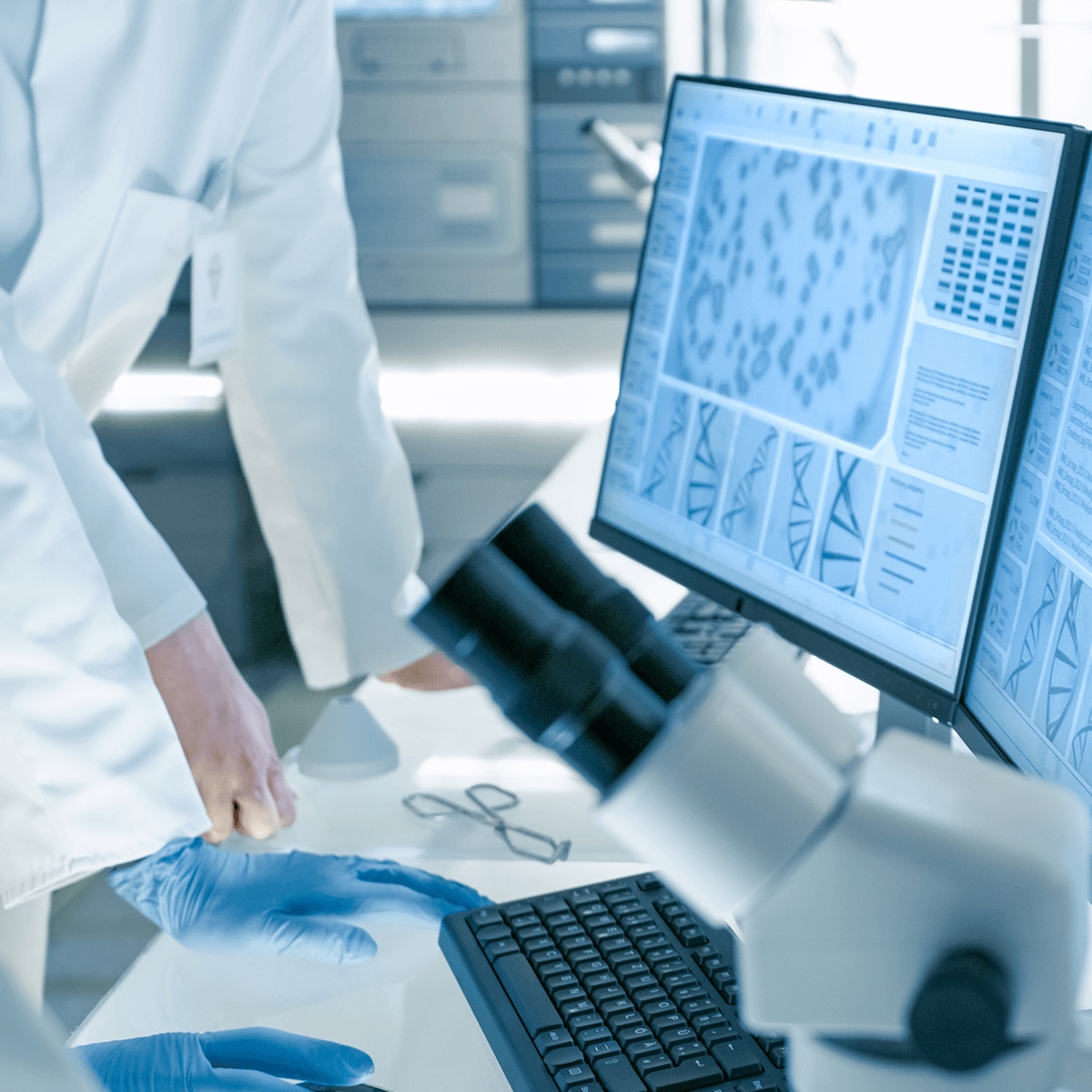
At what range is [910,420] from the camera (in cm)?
71

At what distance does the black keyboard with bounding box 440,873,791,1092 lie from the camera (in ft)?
1.89

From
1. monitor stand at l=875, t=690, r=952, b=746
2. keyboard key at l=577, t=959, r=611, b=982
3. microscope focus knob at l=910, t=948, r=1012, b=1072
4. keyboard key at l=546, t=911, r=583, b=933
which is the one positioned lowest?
keyboard key at l=546, t=911, r=583, b=933

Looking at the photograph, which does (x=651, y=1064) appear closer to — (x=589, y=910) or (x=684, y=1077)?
(x=684, y=1077)

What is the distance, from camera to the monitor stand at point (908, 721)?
0.81m

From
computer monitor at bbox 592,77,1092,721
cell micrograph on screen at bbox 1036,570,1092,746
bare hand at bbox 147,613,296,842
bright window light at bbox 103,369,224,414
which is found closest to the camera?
cell micrograph on screen at bbox 1036,570,1092,746

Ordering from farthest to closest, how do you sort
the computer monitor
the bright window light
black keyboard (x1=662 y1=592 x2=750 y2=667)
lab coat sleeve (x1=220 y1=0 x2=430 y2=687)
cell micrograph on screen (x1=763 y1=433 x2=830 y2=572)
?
the bright window light → lab coat sleeve (x1=220 y1=0 x2=430 y2=687) → black keyboard (x1=662 y1=592 x2=750 y2=667) → cell micrograph on screen (x1=763 y1=433 x2=830 y2=572) → the computer monitor

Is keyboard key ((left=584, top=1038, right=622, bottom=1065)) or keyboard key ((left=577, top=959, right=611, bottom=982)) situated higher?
keyboard key ((left=584, top=1038, right=622, bottom=1065))

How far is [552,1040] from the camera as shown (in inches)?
23.7

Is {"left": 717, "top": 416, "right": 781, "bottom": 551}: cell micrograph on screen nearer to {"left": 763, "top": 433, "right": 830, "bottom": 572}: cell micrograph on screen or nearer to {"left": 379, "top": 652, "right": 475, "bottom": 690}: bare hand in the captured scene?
{"left": 763, "top": 433, "right": 830, "bottom": 572}: cell micrograph on screen

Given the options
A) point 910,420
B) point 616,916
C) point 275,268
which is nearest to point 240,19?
point 275,268

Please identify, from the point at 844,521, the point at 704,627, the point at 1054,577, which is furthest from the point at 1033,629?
the point at 704,627

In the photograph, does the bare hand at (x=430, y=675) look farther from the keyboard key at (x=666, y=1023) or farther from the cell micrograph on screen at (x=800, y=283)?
the keyboard key at (x=666, y=1023)

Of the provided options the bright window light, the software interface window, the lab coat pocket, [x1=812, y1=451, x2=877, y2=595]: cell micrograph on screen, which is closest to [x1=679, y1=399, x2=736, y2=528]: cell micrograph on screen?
the software interface window

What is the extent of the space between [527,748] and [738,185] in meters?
0.47
